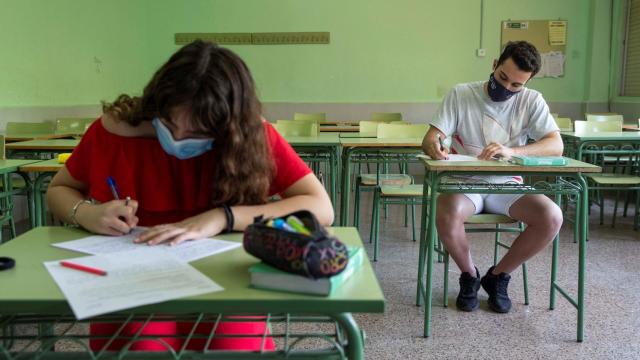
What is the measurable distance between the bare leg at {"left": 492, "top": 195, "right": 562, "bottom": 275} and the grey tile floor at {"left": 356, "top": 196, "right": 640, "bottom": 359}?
0.29 metres

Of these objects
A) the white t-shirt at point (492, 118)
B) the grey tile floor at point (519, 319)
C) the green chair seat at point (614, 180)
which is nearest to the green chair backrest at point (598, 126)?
the green chair seat at point (614, 180)

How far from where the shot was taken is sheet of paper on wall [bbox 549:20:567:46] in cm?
653

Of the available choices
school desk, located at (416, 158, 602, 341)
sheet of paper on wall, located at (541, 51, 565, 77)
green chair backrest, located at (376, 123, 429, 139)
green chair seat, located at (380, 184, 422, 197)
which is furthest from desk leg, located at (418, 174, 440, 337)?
sheet of paper on wall, located at (541, 51, 565, 77)

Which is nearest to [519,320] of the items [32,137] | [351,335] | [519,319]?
[519,319]

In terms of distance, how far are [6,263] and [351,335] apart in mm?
582

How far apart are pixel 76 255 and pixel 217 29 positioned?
20.3ft

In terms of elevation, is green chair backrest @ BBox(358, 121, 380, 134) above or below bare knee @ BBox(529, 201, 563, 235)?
above

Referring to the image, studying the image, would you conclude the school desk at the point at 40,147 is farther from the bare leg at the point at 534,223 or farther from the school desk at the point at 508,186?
the bare leg at the point at 534,223

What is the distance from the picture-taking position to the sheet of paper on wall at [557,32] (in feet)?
21.4

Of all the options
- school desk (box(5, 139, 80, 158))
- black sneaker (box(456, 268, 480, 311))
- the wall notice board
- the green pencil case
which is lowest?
black sneaker (box(456, 268, 480, 311))

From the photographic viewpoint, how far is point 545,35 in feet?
21.5

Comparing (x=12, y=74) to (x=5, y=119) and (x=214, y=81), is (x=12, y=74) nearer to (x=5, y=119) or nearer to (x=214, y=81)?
(x=5, y=119)

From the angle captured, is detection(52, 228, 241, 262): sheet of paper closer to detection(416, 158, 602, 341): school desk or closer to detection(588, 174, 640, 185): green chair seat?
detection(416, 158, 602, 341): school desk

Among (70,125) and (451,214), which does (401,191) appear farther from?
(70,125)
